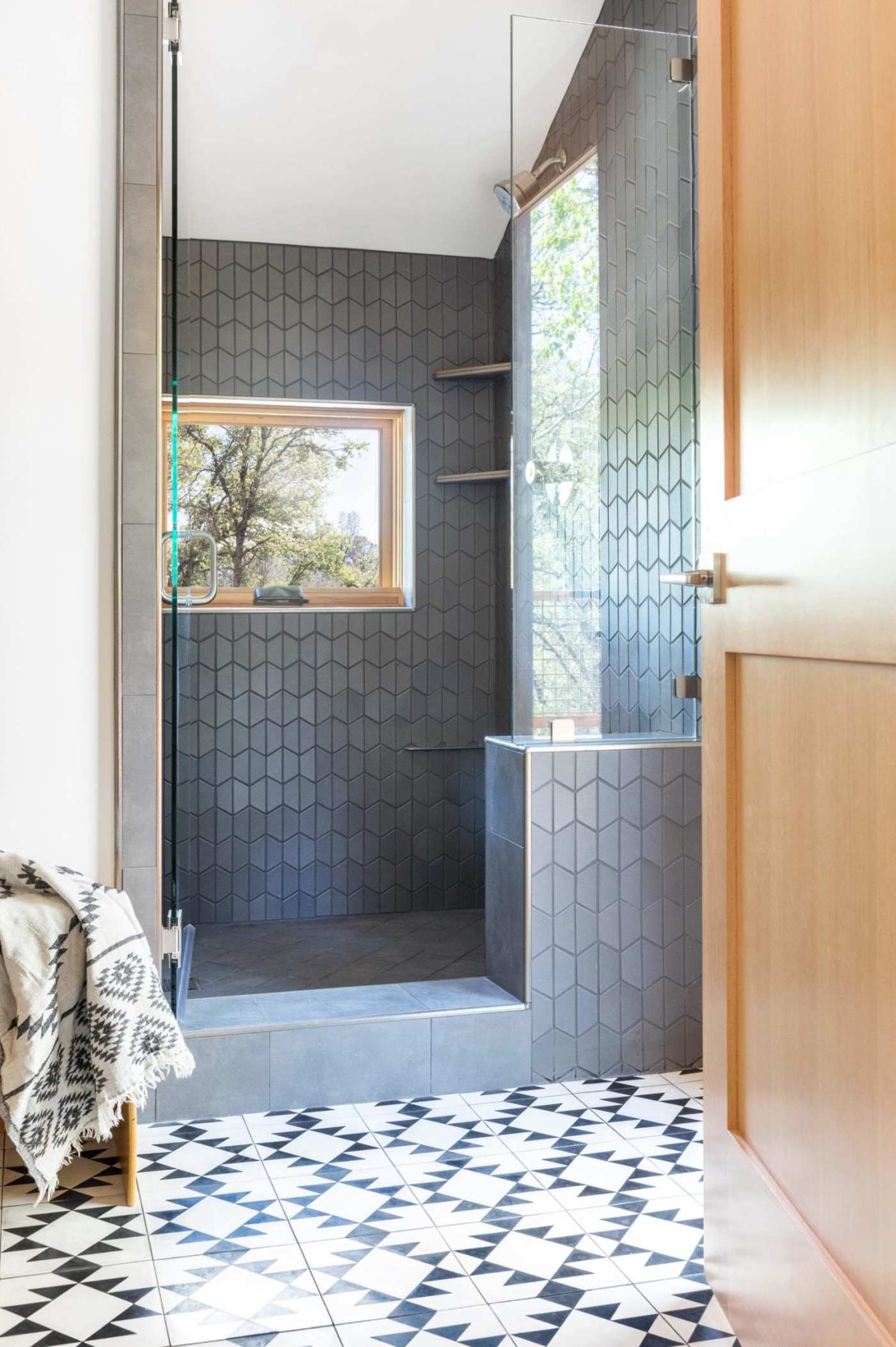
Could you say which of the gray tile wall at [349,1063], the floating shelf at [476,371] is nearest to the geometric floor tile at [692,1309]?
the gray tile wall at [349,1063]

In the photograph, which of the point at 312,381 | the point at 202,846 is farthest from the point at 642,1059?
the point at 312,381

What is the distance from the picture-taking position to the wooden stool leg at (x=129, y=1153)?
2035 millimetres

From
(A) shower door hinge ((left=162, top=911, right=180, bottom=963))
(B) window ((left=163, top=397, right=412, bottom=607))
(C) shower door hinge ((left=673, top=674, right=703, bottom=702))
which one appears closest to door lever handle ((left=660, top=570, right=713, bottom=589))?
(C) shower door hinge ((left=673, top=674, right=703, bottom=702))

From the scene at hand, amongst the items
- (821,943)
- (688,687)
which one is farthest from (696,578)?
(688,687)

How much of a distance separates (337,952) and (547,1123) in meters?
1.13

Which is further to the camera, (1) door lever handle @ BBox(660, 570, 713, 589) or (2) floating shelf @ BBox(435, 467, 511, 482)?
(2) floating shelf @ BBox(435, 467, 511, 482)

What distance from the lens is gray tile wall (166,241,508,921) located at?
12.7ft

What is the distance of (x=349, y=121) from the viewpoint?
358 centimetres

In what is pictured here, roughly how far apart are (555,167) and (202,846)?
92.0 inches

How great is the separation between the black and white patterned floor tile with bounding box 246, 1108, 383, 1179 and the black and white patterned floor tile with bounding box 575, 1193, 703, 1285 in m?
0.47

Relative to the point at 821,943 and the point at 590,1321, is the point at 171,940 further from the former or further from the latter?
the point at 821,943

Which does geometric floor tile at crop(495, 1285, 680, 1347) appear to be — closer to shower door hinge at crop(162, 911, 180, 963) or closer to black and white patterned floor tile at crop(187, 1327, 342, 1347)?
black and white patterned floor tile at crop(187, 1327, 342, 1347)

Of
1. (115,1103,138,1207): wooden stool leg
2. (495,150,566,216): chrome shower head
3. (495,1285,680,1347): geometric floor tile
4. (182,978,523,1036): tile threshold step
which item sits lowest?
(495,1285,680,1347): geometric floor tile

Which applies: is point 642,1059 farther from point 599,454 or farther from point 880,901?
point 880,901
